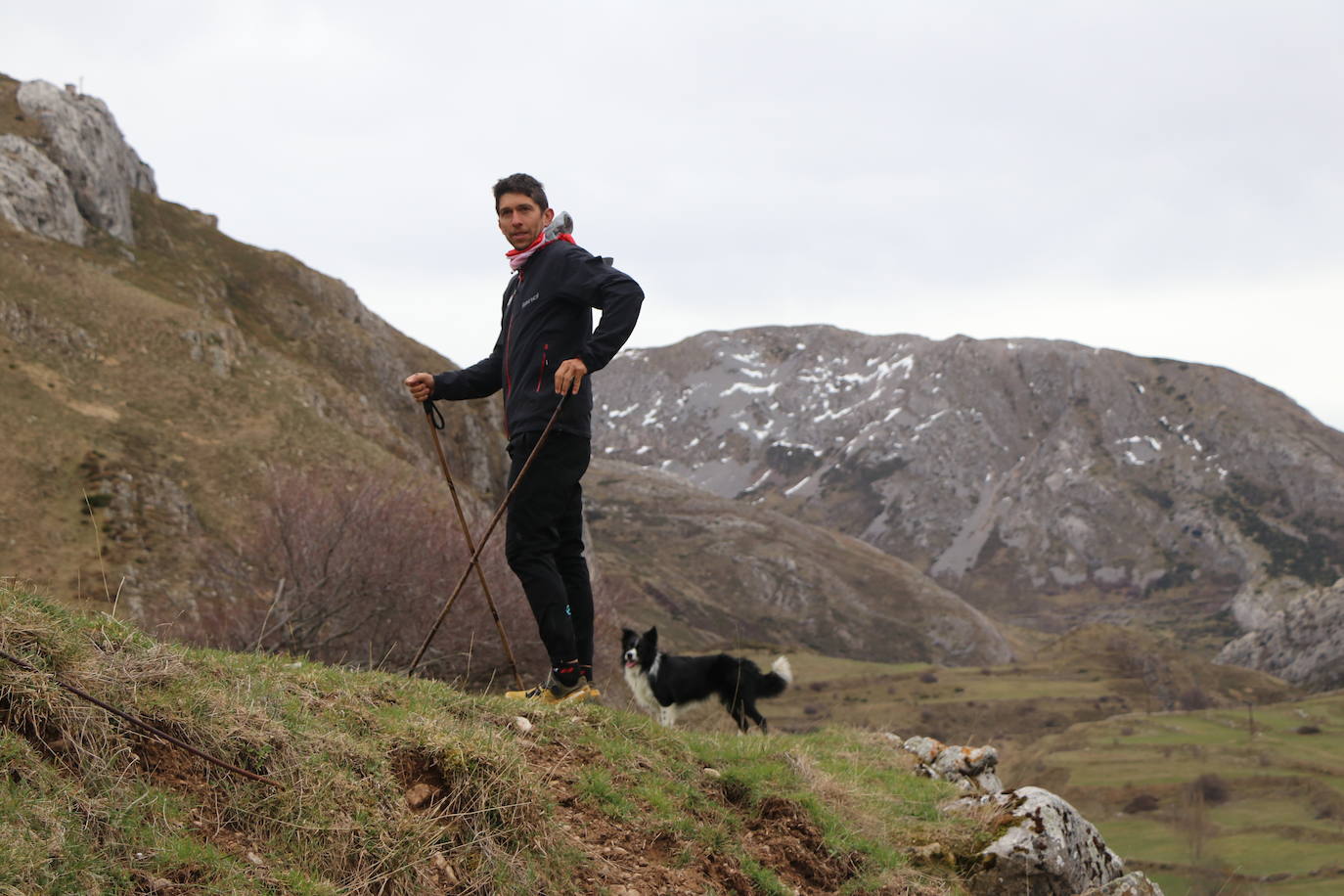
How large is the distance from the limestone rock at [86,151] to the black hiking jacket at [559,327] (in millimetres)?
66711

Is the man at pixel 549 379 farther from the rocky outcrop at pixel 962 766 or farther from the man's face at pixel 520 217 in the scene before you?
the rocky outcrop at pixel 962 766

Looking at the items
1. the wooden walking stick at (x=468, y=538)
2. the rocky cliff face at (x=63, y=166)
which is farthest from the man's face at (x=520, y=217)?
the rocky cliff face at (x=63, y=166)

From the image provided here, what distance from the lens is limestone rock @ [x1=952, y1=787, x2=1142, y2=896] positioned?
22.9 ft

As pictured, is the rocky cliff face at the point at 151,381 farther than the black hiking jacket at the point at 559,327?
Yes

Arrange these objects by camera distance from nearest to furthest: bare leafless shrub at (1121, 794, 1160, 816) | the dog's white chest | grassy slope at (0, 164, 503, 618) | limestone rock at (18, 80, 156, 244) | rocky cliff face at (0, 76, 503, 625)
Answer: the dog's white chest → grassy slope at (0, 164, 503, 618) → rocky cliff face at (0, 76, 503, 625) → limestone rock at (18, 80, 156, 244) → bare leafless shrub at (1121, 794, 1160, 816)

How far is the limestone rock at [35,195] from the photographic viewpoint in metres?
53.9

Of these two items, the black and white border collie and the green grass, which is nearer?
the black and white border collie

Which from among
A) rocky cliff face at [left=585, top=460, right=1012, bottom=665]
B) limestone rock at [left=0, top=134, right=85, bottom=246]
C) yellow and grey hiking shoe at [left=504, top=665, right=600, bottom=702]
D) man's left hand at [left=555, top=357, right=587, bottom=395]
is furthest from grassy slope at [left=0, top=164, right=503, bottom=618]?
rocky cliff face at [left=585, top=460, right=1012, bottom=665]

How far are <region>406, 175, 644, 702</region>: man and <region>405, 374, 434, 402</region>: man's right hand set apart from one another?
0.03ft

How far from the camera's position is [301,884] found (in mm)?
3809

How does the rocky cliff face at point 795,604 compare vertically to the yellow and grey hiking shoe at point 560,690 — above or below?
below

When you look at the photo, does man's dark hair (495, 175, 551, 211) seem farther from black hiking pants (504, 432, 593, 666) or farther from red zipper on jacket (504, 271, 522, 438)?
black hiking pants (504, 432, 593, 666)

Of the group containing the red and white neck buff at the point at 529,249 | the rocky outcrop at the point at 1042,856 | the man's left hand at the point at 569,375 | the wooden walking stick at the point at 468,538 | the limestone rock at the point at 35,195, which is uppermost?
the limestone rock at the point at 35,195

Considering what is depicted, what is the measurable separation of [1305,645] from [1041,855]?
17490cm
